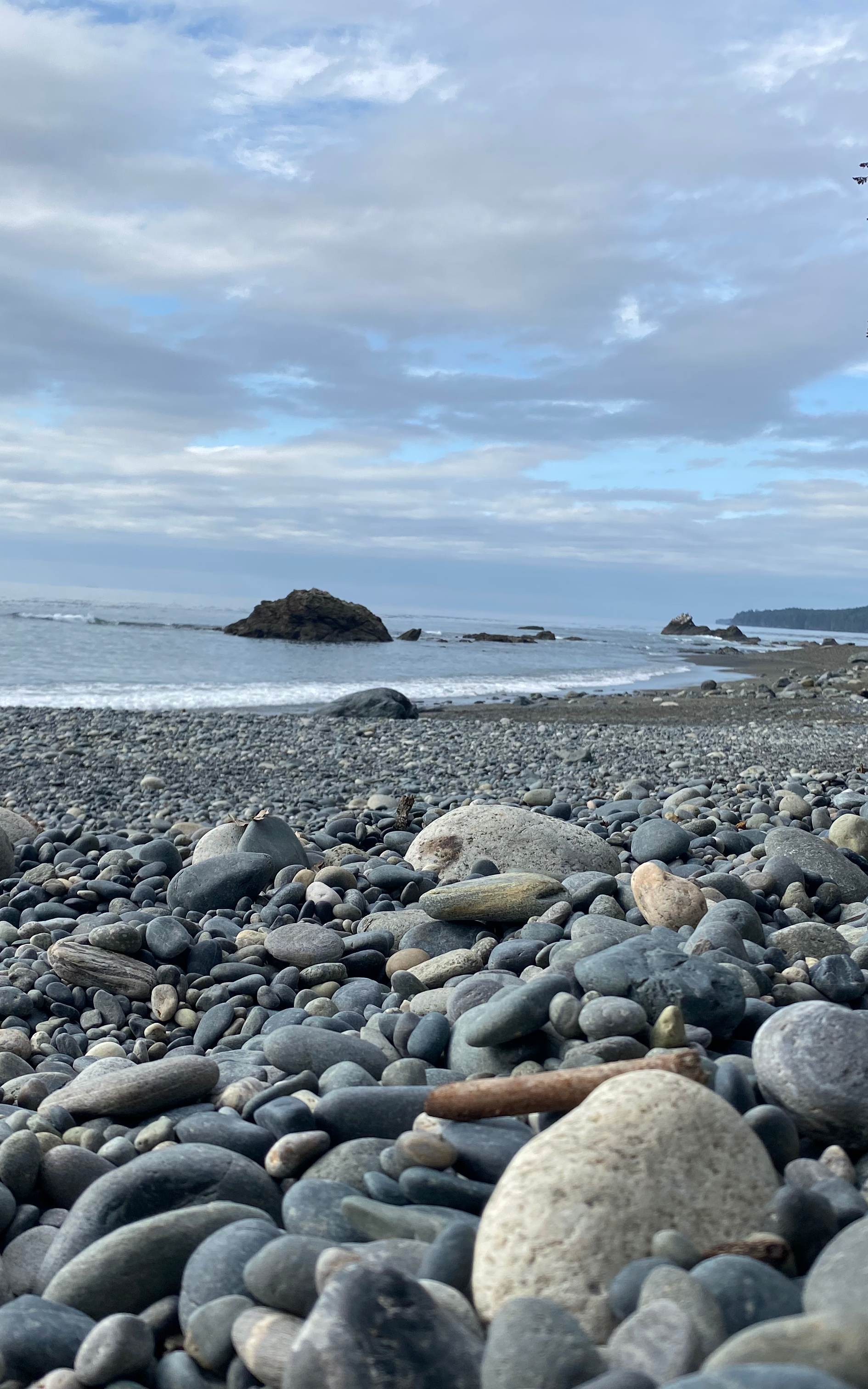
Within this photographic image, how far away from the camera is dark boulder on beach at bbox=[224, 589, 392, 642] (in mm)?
45438

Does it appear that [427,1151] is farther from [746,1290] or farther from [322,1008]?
[322,1008]

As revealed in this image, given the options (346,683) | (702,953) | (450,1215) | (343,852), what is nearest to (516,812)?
(343,852)

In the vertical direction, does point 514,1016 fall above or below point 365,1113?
above

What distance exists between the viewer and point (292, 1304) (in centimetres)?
179

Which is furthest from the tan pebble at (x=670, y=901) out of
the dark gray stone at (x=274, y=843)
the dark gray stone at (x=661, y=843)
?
the dark gray stone at (x=274, y=843)

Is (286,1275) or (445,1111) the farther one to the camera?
(445,1111)

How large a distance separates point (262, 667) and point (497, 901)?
24061 mm

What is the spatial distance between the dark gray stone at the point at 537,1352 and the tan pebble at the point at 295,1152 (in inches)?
34.6

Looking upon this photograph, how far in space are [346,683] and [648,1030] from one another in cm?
2126

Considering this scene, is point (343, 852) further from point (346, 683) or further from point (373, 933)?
point (346, 683)

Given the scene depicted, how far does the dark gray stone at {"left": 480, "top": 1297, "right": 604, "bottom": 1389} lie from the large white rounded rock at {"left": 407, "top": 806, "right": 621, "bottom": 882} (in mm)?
3459

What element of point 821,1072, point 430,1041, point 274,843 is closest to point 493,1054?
point 430,1041

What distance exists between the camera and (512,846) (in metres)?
5.19

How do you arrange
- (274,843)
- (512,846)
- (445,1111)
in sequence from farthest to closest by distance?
(274,843) < (512,846) < (445,1111)
